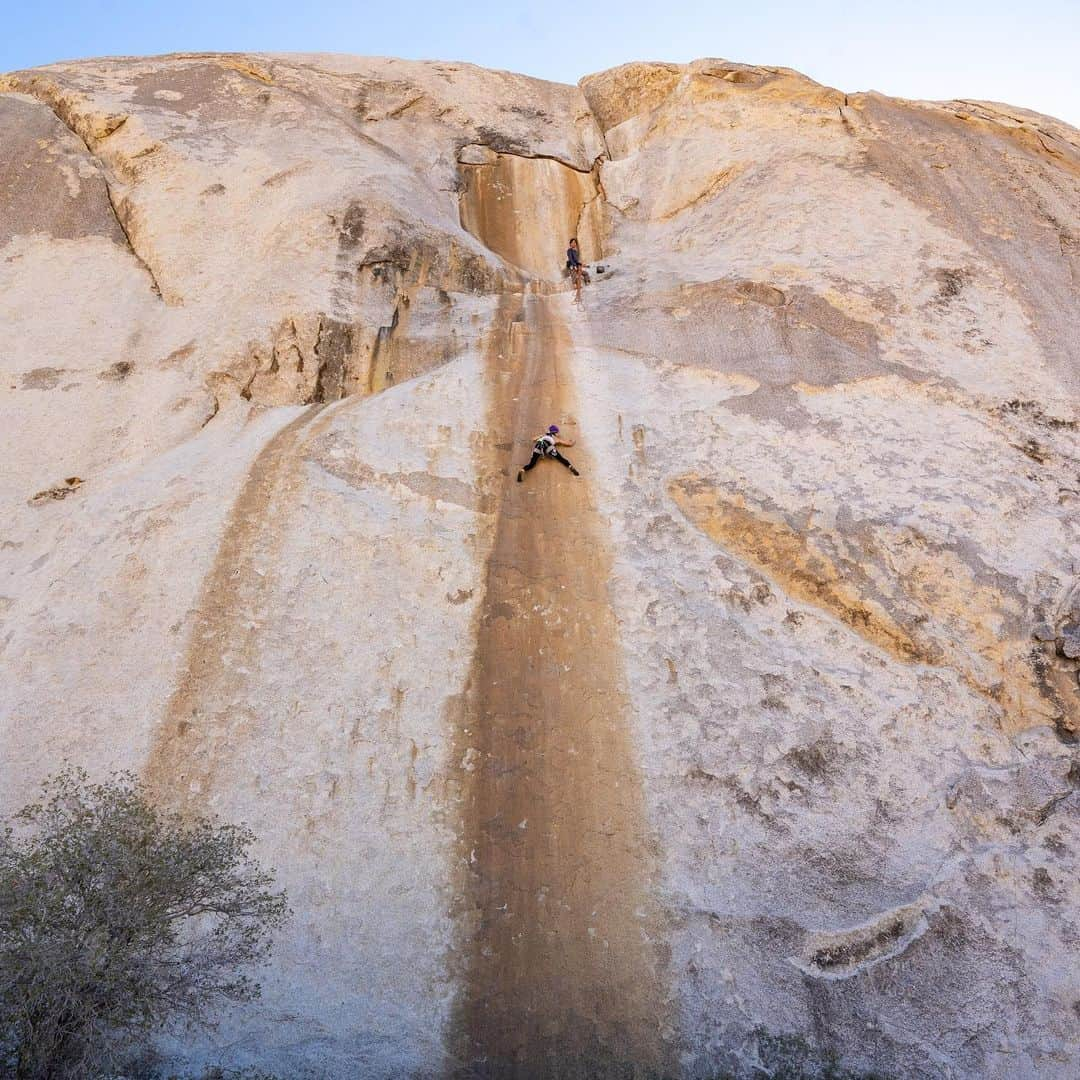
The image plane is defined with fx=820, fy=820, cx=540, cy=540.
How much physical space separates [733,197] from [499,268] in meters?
6.31

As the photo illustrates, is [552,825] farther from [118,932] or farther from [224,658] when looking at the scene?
[224,658]

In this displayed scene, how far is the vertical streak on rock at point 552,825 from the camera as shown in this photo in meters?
8.15

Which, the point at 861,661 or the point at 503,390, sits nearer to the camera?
the point at 861,661

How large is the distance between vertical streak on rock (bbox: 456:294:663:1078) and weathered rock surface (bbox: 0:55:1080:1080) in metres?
0.05

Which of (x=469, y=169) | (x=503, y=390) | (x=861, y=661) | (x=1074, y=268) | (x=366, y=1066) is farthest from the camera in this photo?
(x=469, y=169)

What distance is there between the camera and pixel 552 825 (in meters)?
9.52

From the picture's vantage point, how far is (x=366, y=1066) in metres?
7.76

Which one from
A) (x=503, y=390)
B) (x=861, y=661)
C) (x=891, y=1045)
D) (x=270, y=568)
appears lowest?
(x=891, y=1045)

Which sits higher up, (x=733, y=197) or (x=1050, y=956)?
(x=733, y=197)

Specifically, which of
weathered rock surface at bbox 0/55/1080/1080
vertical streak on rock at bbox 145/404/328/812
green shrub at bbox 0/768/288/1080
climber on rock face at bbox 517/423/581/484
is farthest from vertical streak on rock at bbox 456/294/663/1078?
vertical streak on rock at bbox 145/404/328/812

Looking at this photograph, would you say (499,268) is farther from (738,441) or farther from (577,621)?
(577,621)

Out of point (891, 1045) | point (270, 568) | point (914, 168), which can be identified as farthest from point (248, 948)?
point (914, 168)

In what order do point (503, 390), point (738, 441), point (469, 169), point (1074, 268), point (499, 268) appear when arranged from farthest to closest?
1. point (469, 169)
2. point (499, 268)
3. point (1074, 268)
4. point (503, 390)
5. point (738, 441)

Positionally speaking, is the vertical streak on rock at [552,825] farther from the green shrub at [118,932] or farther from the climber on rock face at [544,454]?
the green shrub at [118,932]
